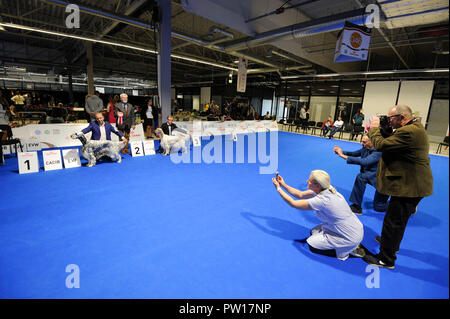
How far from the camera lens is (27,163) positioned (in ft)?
14.7

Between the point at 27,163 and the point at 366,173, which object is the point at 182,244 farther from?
the point at 27,163

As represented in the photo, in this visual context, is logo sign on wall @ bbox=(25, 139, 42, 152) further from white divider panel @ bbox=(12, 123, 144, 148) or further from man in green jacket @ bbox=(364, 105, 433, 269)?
man in green jacket @ bbox=(364, 105, 433, 269)

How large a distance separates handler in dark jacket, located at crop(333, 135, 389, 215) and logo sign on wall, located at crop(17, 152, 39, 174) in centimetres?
581

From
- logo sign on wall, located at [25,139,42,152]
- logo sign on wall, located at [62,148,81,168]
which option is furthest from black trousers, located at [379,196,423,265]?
logo sign on wall, located at [25,139,42,152]

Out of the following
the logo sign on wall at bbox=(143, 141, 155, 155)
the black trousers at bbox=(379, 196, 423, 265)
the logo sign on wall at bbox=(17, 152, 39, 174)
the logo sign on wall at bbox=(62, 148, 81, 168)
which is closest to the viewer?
the black trousers at bbox=(379, 196, 423, 265)

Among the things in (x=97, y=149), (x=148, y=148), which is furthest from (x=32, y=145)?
(x=148, y=148)

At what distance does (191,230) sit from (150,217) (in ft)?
2.18

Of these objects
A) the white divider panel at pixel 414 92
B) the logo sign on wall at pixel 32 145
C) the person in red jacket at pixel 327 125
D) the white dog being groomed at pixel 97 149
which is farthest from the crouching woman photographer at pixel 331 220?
the white divider panel at pixel 414 92

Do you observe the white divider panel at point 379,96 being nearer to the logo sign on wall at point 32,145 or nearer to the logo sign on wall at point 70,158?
the logo sign on wall at point 70,158

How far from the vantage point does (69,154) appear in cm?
500

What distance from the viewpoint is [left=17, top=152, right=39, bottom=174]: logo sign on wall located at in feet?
14.5

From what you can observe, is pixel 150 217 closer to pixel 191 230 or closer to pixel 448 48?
pixel 191 230

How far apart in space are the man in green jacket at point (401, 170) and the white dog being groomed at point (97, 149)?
17.2 feet

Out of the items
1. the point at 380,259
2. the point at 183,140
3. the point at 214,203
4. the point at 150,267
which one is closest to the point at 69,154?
the point at 183,140
